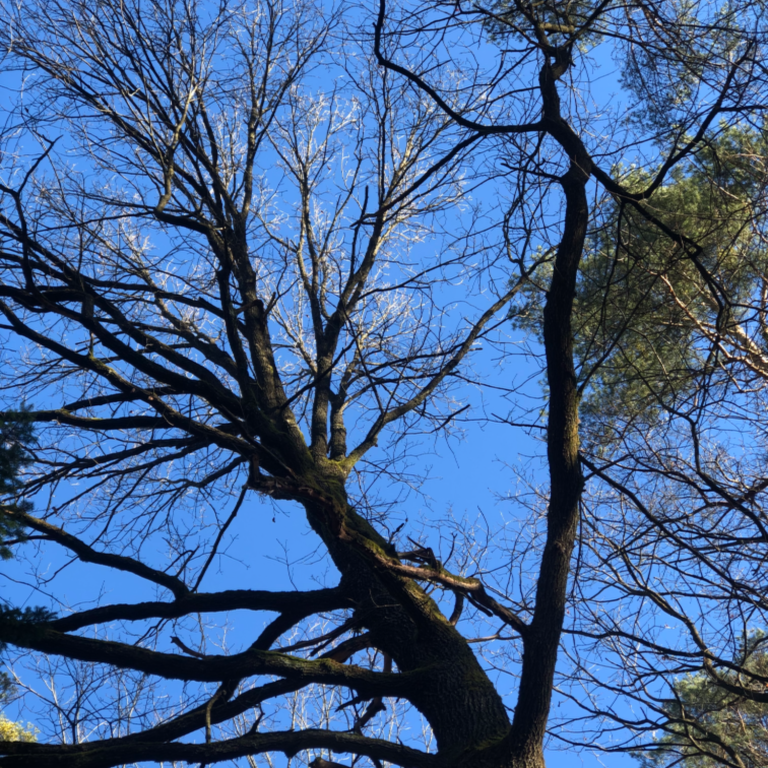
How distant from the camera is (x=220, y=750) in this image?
3.22 metres

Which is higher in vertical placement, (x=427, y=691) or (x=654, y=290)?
(x=654, y=290)

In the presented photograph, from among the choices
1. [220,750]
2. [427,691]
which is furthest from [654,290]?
[220,750]

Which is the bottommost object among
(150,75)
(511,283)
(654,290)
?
(654,290)

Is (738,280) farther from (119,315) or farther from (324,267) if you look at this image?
(119,315)

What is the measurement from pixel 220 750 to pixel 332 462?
202 centimetres

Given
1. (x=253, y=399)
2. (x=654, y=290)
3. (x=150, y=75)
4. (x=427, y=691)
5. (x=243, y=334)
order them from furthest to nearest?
(x=654, y=290) → (x=243, y=334) → (x=150, y=75) → (x=253, y=399) → (x=427, y=691)

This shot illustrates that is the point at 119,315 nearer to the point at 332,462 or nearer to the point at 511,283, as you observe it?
the point at 332,462

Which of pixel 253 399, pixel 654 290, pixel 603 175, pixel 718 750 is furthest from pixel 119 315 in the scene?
pixel 718 750

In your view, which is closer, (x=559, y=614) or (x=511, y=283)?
(x=559, y=614)

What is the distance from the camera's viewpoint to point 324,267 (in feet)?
20.8

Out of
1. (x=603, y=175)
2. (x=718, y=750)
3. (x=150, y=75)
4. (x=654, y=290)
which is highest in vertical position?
(x=150, y=75)

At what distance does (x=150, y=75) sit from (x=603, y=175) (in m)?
3.21

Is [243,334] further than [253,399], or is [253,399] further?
[243,334]

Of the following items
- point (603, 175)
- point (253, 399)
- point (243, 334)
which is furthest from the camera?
point (243, 334)
